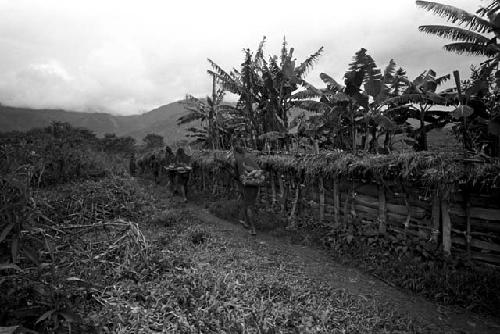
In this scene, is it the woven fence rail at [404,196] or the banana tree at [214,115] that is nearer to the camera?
the woven fence rail at [404,196]

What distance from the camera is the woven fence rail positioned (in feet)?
15.8

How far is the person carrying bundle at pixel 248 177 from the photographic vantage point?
24.9 feet

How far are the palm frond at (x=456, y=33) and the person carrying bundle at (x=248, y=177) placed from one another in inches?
291

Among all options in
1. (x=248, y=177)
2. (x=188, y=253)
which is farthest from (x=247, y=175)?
(x=188, y=253)

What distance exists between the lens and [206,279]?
13.3 ft

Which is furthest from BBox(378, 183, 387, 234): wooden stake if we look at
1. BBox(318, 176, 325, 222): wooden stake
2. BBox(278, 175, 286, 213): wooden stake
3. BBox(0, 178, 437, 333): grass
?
BBox(278, 175, 286, 213): wooden stake

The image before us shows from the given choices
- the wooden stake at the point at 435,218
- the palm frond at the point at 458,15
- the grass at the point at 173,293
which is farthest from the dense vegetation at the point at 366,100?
the grass at the point at 173,293

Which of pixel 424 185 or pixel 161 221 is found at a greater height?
pixel 424 185

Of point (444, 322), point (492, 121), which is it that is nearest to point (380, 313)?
point (444, 322)

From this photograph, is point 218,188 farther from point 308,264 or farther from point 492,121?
point 492,121

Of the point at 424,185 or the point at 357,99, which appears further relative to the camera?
the point at 357,99

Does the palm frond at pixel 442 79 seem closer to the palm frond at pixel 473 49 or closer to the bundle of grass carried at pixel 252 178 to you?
the palm frond at pixel 473 49

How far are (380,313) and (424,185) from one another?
2.48 m

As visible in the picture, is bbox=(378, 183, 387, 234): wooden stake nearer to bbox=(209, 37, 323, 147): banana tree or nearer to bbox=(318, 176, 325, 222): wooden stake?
bbox=(318, 176, 325, 222): wooden stake
